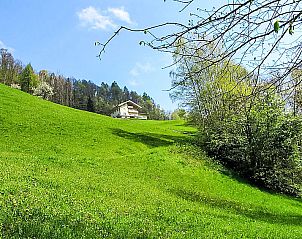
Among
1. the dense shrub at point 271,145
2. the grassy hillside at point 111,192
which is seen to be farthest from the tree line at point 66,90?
the dense shrub at point 271,145

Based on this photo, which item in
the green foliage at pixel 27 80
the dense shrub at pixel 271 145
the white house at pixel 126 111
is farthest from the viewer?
the white house at pixel 126 111

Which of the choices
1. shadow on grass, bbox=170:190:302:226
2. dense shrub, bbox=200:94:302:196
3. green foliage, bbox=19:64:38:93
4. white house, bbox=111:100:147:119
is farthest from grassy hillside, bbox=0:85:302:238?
white house, bbox=111:100:147:119

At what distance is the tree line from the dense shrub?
60.8 meters

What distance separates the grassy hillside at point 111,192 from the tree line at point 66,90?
50190 millimetres

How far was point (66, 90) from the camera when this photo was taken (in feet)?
318

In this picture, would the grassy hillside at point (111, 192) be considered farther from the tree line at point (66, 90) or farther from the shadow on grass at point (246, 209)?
the tree line at point (66, 90)

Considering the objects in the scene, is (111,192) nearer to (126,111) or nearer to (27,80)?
(27,80)

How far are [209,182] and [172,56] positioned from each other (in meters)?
16.1

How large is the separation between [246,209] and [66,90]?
87734 millimetres

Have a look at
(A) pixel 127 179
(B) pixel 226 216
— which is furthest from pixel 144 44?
(A) pixel 127 179

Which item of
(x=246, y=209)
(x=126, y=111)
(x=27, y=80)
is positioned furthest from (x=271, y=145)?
(x=126, y=111)

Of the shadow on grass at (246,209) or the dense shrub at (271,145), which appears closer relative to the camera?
the shadow on grass at (246,209)

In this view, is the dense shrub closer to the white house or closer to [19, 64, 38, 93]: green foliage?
[19, 64, 38, 93]: green foliage

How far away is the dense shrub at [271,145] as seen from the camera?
21703mm
